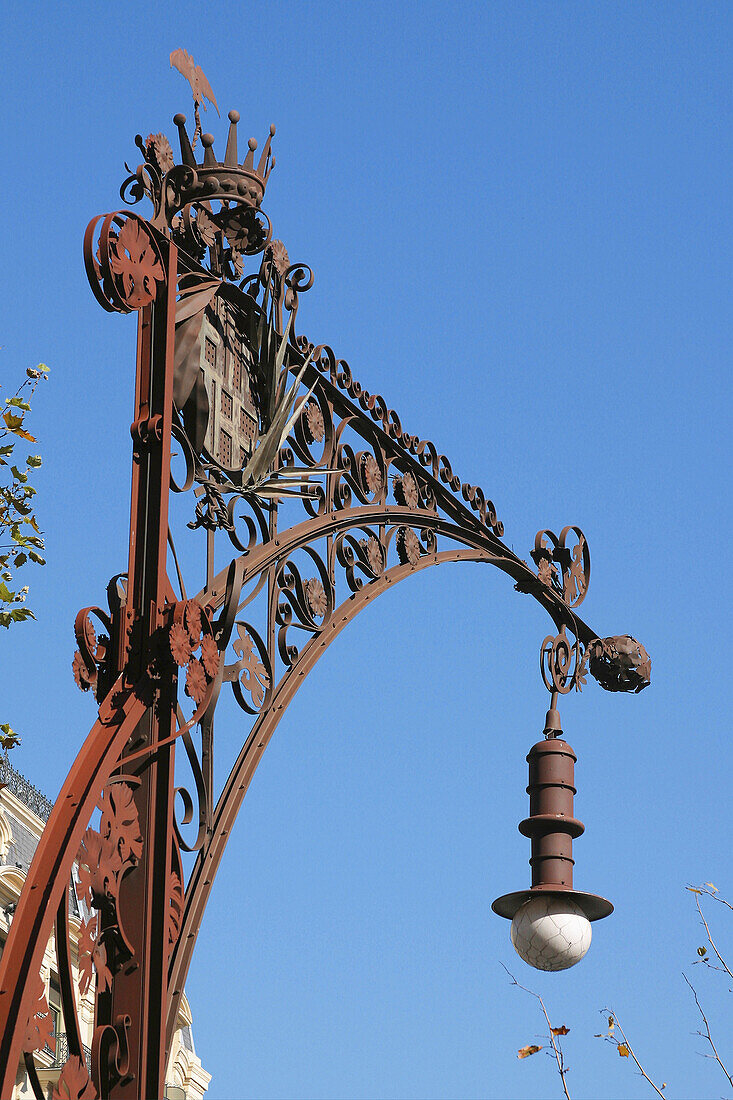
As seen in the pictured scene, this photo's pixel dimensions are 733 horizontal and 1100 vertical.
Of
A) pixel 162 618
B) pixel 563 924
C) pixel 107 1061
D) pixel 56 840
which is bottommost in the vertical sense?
pixel 107 1061

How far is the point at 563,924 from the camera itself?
23.7 feet

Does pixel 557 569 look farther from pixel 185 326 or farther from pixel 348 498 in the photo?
pixel 185 326

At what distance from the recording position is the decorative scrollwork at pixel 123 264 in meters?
4.86

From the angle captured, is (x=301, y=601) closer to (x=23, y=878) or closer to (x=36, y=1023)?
(x=36, y=1023)

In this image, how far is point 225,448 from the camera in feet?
18.9

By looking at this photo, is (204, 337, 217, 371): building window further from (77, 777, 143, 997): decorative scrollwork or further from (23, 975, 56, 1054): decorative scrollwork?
(23, 975, 56, 1054): decorative scrollwork

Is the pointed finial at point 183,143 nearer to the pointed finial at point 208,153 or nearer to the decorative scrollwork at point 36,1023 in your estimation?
the pointed finial at point 208,153

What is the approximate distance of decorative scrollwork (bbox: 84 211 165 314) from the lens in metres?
4.86

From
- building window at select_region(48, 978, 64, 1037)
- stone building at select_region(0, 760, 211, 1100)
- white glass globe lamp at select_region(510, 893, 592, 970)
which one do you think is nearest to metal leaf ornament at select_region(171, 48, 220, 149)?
white glass globe lamp at select_region(510, 893, 592, 970)

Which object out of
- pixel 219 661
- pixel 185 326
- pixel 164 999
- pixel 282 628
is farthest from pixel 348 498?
pixel 164 999

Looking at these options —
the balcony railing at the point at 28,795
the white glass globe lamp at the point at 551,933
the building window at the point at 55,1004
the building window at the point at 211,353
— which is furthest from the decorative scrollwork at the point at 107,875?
the balcony railing at the point at 28,795

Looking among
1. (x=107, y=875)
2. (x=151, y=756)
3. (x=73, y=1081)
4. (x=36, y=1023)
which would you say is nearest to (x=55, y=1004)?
(x=151, y=756)

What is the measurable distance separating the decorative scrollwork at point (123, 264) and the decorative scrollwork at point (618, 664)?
4263mm

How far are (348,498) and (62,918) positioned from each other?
2.95 m
